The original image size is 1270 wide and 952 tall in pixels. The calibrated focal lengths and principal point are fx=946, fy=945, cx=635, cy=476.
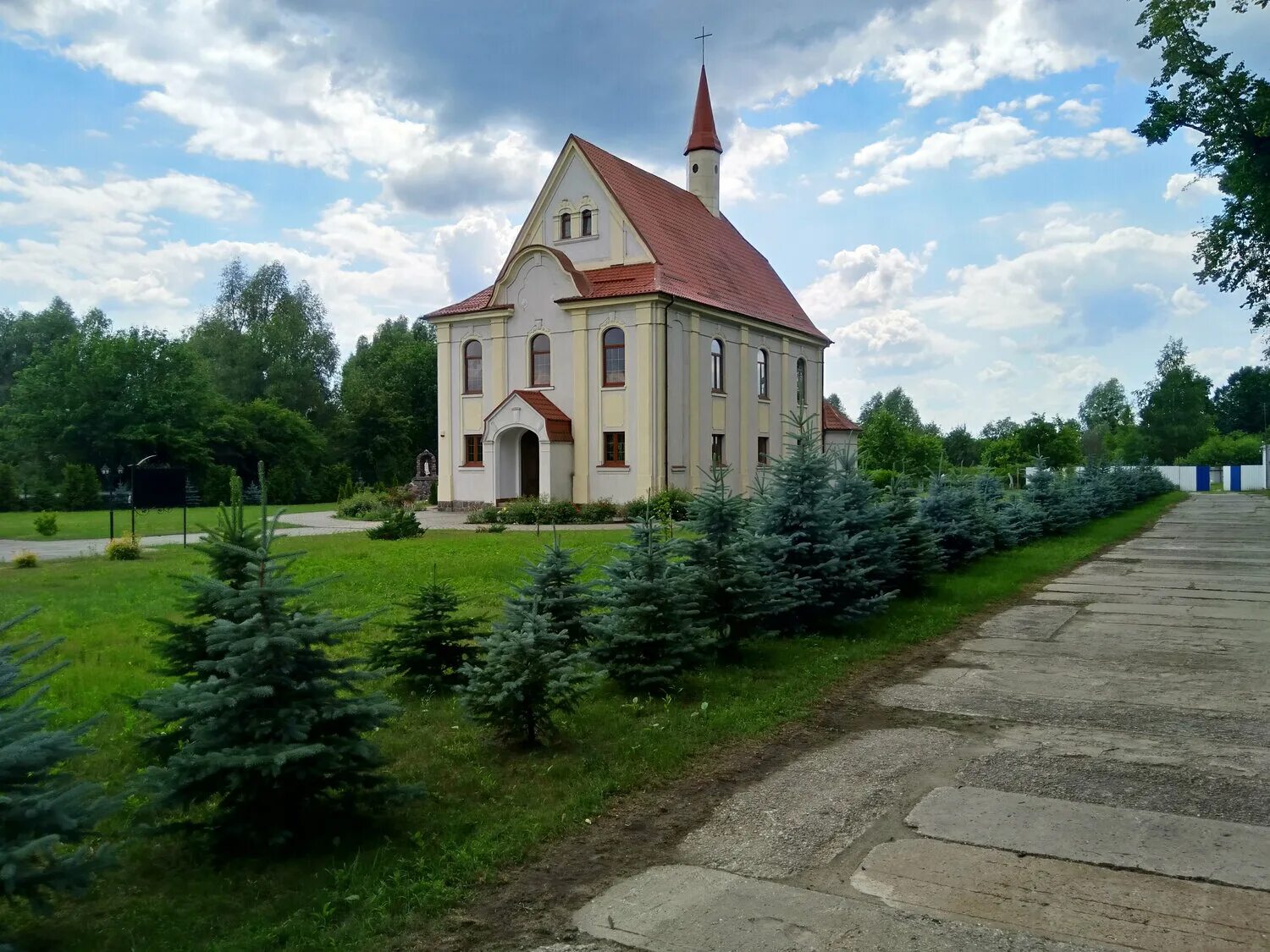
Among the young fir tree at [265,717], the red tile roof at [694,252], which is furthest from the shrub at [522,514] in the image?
the young fir tree at [265,717]

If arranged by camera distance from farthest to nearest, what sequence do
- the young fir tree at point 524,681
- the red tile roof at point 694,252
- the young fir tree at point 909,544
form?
the red tile roof at point 694,252 < the young fir tree at point 909,544 < the young fir tree at point 524,681

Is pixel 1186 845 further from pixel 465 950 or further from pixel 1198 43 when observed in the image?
pixel 1198 43

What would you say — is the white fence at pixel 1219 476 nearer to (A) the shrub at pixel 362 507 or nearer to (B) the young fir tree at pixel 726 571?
(A) the shrub at pixel 362 507

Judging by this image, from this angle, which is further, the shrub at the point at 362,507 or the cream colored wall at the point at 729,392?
the shrub at the point at 362,507

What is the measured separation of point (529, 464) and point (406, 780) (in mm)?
27085

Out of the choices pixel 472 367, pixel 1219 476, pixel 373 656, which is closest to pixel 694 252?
pixel 472 367

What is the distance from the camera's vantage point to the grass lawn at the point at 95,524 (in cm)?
2386

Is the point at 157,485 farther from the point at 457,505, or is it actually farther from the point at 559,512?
the point at 457,505

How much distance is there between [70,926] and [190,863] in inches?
25.9

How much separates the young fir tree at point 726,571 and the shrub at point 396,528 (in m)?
13.3

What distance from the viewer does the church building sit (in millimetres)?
30016

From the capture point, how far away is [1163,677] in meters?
8.72

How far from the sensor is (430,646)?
7867mm

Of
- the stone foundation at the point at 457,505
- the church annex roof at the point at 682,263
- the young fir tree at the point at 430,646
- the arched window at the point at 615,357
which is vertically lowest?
the young fir tree at the point at 430,646
